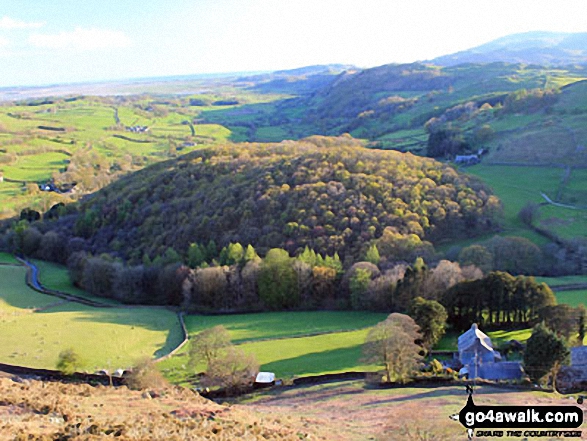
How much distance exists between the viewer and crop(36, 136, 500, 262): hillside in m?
65.9

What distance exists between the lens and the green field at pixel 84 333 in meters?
40.8

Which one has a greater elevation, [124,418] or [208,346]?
[124,418]

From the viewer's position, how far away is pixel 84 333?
45469mm

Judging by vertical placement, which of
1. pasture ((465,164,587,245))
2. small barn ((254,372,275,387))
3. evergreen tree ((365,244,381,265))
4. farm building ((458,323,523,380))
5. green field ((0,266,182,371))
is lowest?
green field ((0,266,182,371))

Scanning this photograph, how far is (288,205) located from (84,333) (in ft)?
113

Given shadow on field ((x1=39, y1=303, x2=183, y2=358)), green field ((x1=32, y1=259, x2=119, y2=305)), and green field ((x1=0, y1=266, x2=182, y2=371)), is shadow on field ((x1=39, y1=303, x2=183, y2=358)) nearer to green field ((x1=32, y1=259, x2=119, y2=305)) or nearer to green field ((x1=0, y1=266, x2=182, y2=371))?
green field ((x1=0, y1=266, x2=182, y2=371))

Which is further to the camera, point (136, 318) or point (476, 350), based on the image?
point (136, 318)

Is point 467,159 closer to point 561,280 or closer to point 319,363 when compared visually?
point 561,280

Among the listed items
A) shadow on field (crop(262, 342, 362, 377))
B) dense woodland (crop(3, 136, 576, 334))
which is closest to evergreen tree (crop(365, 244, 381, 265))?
dense woodland (crop(3, 136, 576, 334))

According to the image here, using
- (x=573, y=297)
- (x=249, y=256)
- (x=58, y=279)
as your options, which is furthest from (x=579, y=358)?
(x=58, y=279)

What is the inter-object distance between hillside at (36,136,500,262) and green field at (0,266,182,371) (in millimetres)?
18985

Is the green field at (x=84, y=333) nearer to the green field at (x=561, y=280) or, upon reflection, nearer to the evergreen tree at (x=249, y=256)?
the evergreen tree at (x=249, y=256)

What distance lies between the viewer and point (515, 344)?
37.6 metres

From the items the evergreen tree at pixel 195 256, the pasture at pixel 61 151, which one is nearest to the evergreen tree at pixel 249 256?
the evergreen tree at pixel 195 256
